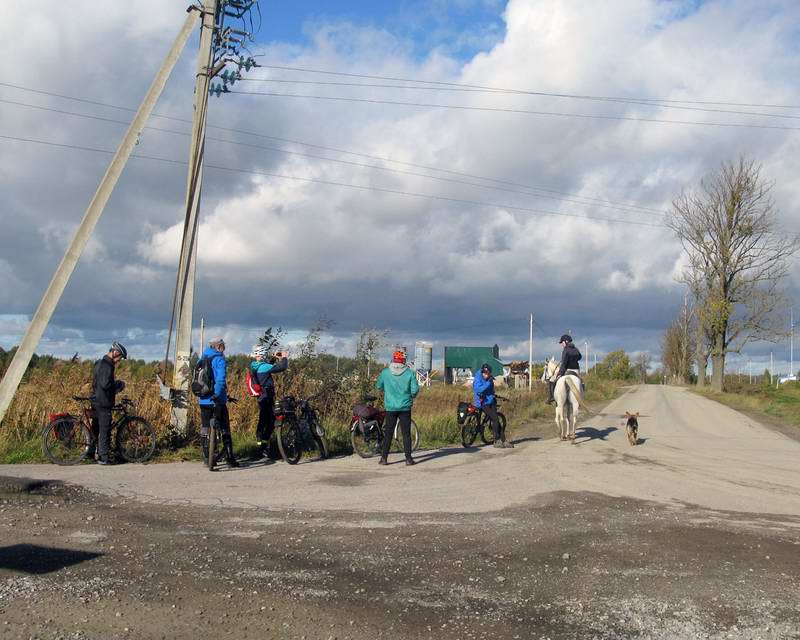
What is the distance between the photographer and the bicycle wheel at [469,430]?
51.8 ft

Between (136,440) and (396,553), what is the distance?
728cm

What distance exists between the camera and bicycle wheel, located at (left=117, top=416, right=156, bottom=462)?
1235 cm

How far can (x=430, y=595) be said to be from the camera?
5.45 meters

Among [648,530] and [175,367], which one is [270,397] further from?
[648,530]

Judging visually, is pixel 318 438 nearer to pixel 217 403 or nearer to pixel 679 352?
pixel 217 403

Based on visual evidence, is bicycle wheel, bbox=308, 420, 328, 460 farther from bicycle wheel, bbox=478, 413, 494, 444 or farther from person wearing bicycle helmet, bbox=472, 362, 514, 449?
bicycle wheel, bbox=478, 413, 494, 444

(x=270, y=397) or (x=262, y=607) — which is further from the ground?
(x=270, y=397)

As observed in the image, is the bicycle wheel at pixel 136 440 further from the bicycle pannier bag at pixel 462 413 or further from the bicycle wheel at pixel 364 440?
the bicycle pannier bag at pixel 462 413

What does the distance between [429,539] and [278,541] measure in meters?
1.40

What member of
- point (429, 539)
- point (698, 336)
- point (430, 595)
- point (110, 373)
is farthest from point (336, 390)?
point (698, 336)

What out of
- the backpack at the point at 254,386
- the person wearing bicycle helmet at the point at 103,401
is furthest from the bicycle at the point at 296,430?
the person wearing bicycle helmet at the point at 103,401

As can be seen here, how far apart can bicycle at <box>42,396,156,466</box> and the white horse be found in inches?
330

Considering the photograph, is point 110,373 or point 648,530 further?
point 110,373

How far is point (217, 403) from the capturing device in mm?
11992
